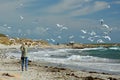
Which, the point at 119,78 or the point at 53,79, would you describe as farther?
the point at 119,78

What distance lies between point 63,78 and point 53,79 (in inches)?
32.9

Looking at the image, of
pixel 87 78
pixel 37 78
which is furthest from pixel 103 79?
pixel 37 78

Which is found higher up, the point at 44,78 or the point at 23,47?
the point at 23,47

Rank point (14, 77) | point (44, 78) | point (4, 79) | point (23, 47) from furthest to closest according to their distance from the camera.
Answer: point (23, 47), point (44, 78), point (14, 77), point (4, 79)

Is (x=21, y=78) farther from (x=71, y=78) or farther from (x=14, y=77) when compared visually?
(x=71, y=78)

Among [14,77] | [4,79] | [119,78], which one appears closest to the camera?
[4,79]

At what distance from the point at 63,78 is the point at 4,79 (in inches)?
175

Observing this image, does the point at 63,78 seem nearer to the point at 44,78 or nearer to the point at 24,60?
the point at 44,78

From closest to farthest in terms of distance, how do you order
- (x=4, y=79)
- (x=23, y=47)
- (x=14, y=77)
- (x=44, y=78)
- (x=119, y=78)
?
1. (x=4, y=79)
2. (x=14, y=77)
3. (x=44, y=78)
4. (x=119, y=78)
5. (x=23, y=47)

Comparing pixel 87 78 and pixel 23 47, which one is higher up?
pixel 23 47

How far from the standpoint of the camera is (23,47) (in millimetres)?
26188

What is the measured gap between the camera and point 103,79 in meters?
23.2

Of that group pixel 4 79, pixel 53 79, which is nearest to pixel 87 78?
pixel 53 79

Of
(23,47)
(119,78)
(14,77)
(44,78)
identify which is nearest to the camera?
(14,77)
